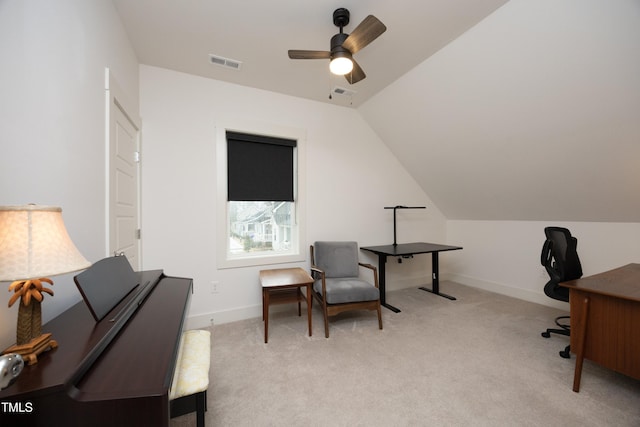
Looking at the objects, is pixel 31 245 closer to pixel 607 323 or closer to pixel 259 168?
pixel 259 168

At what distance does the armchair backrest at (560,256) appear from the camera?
253 centimetres

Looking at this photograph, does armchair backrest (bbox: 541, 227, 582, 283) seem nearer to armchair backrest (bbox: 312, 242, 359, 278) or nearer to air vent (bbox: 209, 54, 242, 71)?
armchair backrest (bbox: 312, 242, 359, 278)

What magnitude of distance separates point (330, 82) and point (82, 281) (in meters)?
3.00

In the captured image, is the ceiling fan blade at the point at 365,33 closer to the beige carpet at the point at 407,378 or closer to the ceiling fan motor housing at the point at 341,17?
the ceiling fan motor housing at the point at 341,17

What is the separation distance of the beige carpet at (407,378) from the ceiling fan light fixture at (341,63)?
8.15 feet

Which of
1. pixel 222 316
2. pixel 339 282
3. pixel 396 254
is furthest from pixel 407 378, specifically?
pixel 222 316

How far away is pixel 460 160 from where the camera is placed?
11.7ft

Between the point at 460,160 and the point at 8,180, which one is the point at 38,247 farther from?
the point at 460,160

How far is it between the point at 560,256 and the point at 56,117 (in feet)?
13.1

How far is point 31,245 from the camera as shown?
0.79 metres

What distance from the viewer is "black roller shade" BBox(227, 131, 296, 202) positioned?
3160 millimetres

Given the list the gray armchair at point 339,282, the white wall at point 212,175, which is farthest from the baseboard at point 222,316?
the gray armchair at point 339,282

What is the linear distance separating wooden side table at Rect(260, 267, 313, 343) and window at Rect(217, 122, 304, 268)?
0.36 meters

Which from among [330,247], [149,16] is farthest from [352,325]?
[149,16]
